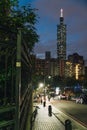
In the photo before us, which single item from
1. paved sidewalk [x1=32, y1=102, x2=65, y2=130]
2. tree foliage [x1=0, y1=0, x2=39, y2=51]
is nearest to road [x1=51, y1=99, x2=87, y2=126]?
→ paved sidewalk [x1=32, y1=102, x2=65, y2=130]

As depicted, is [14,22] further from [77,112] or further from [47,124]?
[77,112]

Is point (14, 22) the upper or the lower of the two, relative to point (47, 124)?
upper

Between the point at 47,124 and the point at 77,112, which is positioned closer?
the point at 47,124

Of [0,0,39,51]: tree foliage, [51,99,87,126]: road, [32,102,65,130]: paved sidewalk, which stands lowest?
[51,99,87,126]: road

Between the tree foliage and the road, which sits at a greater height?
the tree foliage

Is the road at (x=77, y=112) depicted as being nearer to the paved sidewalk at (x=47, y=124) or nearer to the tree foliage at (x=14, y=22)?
the paved sidewalk at (x=47, y=124)

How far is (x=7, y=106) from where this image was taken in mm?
8062

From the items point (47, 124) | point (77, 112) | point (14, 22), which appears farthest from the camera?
point (77, 112)

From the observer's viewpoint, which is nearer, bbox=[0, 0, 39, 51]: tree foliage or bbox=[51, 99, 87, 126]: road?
bbox=[0, 0, 39, 51]: tree foliage

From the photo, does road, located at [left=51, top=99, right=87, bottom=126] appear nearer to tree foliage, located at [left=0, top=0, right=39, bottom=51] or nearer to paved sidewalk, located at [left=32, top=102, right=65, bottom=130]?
paved sidewalk, located at [left=32, top=102, right=65, bottom=130]

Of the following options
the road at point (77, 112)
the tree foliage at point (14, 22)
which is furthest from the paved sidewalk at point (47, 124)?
the tree foliage at point (14, 22)

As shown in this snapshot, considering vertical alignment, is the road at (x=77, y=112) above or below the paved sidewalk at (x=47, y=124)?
below

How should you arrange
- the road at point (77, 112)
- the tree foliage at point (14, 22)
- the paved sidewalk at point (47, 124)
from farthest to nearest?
the road at point (77, 112)
the paved sidewalk at point (47, 124)
the tree foliage at point (14, 22)

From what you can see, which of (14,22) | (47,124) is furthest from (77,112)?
(14,22)
